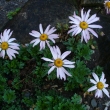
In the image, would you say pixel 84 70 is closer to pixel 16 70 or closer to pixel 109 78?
pixel 109 78

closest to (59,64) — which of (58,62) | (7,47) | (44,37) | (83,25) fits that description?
(58,62)

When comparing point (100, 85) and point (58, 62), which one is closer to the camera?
point (58, 62)

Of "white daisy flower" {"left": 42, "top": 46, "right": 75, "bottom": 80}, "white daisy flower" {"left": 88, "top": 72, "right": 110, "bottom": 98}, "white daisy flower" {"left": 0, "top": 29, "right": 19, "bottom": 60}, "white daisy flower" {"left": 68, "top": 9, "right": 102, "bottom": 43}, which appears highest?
"white daisy flower" {"left": 68, "top": 9, "right": 102, "bottom": 43}

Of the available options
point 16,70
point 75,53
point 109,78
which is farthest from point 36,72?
point 109,78

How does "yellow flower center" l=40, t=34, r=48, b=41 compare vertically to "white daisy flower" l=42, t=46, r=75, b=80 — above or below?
above

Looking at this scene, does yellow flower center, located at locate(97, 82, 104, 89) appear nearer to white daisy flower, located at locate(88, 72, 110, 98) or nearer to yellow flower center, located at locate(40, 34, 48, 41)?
white daisy flower, located at locate(88, 72, 110, 98)

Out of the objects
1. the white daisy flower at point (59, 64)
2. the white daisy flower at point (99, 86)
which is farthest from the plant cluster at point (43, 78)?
the white daisy flower at point (59, 64)

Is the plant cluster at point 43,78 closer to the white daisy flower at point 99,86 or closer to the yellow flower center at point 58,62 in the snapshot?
the white daisy flower at point 99,86

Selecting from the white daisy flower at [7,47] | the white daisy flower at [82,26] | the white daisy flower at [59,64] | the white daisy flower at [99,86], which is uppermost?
the white daisy flower at [82,26]

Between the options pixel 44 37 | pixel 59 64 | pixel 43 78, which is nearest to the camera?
pixel 59 64

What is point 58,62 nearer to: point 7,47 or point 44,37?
point 44,37

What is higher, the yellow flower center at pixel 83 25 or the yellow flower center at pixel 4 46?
the yellow flower center at pixel 83 25

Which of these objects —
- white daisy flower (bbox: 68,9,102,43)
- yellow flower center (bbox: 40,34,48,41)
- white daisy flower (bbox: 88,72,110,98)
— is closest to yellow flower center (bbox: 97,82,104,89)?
white daisy flower (bbox: 88,72,110,98)
